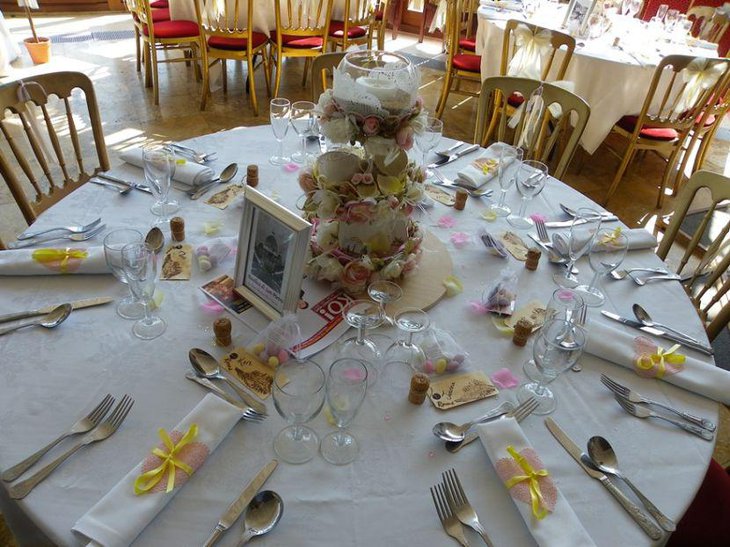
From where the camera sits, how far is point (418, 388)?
100cm

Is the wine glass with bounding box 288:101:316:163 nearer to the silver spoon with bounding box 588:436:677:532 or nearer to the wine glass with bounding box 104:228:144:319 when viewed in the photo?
the wine glass with bounding box 104:228:144:319

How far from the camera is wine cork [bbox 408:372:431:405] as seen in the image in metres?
1.00

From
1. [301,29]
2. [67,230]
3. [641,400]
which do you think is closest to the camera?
[641,400]

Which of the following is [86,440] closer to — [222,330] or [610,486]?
[222,330]

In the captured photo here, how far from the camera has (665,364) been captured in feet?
3.67

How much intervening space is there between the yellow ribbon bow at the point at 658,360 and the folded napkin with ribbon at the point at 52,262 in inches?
49.1

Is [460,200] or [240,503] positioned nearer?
[240,503]

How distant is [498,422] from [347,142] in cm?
66

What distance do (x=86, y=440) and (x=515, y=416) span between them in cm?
79

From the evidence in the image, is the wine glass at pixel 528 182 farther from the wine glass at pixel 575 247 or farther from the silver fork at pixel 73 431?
the silver fork at pixel 73 431

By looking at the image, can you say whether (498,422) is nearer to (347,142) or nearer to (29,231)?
(347,142)

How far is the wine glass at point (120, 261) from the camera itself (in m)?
1.08

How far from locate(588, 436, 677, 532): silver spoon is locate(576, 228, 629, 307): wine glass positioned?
0.45 meters

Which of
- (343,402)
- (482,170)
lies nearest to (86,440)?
(343,402)
